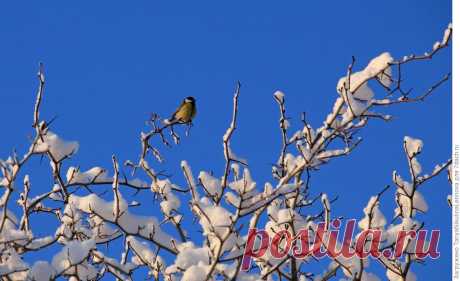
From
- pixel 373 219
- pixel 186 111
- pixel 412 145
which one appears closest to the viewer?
pixel 373 219

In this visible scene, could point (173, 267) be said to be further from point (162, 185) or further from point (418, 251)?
point (418, 251)

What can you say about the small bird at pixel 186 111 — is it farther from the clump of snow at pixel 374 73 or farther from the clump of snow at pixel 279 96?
the clump of snow at pixel 374 73

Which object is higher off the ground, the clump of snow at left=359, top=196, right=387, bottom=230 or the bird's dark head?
the bird's dark head

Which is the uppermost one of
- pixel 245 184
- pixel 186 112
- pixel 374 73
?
pixel 186 112

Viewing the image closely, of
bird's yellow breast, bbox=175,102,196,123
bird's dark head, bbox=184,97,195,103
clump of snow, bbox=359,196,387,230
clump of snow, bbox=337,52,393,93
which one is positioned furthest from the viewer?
bird's dark head, bbox=184,97,195,103

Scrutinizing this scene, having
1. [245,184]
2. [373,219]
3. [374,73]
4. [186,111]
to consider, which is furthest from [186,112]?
[245,184]

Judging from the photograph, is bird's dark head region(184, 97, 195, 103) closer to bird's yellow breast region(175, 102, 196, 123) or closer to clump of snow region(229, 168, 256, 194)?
bird's yellow breast region(175, 102, 196, 123)

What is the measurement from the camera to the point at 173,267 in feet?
14.3

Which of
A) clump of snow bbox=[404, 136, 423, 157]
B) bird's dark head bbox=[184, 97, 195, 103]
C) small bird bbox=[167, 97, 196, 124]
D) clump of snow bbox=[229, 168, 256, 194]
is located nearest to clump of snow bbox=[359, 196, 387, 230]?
clump of snow bbox=[404, 136, 423, 157]

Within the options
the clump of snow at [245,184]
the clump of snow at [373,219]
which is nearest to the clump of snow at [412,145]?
the clump of snow at [373,219]

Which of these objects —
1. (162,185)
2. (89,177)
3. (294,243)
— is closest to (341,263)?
(294,243)

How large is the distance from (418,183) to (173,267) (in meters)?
1.76

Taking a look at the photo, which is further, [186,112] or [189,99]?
[189,99]

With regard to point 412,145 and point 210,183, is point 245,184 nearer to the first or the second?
point 210,183
